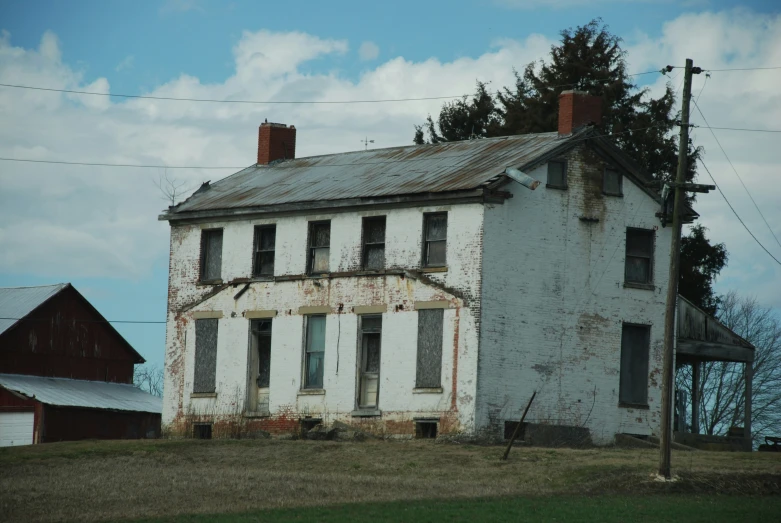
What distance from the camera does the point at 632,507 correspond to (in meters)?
25.4

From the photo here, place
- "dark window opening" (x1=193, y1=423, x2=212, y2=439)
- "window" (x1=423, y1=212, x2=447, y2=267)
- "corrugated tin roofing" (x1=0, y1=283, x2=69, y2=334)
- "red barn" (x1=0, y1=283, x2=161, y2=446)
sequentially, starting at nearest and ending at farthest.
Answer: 1. "window" (x1=423, y1=212, x2=447, y2=267)
2. "dark window opening" (x1=193, y1=423, x2=212, y2=439)
3. "red barn" (x1=0, y1=283, x2=161, y2=446)
4. "corrugated tin roofing" (x1=0, y1=283, x2=69, y2=334)

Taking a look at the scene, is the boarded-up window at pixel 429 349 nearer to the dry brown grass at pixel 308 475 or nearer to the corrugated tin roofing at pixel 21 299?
the dry brown grass at pixel 308 475

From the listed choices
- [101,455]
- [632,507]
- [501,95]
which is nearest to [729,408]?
[501,95]

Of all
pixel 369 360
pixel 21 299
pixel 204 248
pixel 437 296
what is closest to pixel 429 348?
pixel 437 296

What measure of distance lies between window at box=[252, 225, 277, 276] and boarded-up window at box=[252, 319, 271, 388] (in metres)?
1.53

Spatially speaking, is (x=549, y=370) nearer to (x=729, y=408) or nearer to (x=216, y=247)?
(x=216, y=247)

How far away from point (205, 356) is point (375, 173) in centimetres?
754

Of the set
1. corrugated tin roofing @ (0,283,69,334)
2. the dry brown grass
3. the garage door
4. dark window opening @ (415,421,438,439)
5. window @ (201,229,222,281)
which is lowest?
the garage door

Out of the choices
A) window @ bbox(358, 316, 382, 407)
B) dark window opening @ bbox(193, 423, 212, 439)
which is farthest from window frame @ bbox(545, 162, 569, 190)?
dark window opening @ bbox(193, 423, 212, 439)

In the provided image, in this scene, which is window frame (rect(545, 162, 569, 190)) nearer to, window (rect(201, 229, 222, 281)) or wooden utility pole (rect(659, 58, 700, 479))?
wooden utility pole (rect(659, 58, 700, 479))

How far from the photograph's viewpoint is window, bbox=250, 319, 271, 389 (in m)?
Answer: 41.3

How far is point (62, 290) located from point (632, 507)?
114 feet

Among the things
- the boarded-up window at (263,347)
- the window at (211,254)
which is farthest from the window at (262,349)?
the window at (211,254)

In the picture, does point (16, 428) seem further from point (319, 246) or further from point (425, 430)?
point (425, 430)
